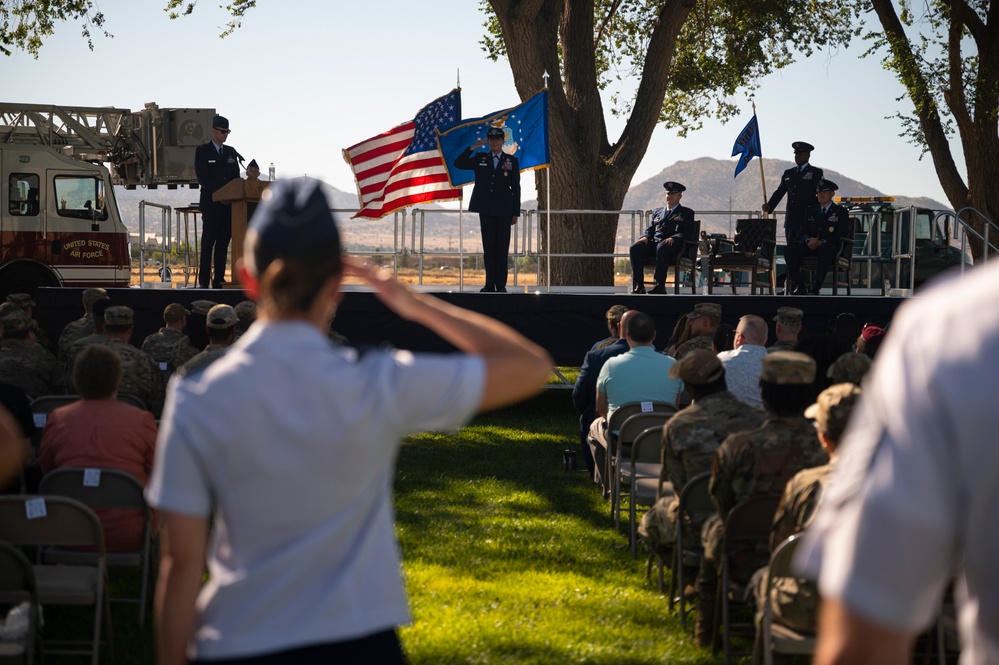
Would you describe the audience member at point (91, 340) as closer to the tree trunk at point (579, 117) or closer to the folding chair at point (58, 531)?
the folding chair at point (58, 531)

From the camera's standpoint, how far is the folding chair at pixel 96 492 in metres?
5.41

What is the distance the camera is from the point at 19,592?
14.5 ft

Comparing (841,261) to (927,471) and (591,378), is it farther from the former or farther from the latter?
(927,471)

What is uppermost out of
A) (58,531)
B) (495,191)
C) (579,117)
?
(579,117)

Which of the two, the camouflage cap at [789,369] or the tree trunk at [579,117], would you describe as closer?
the camouflage cap at [789,369]

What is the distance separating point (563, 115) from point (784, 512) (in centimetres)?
1579

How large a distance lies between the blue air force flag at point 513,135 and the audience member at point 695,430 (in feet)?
26.4

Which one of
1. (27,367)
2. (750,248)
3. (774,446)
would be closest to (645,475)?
(774,446)

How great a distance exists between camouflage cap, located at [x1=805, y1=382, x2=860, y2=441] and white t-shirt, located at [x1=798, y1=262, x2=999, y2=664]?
10.0ft

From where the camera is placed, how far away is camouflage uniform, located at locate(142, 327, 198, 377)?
10164mm

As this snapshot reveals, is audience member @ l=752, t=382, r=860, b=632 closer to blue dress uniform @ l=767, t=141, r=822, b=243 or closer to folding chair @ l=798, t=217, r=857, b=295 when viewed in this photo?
folding chair @ l=798, t=217, r=857, b=295

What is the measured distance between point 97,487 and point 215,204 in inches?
379

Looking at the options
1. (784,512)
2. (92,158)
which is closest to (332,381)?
(784,512)

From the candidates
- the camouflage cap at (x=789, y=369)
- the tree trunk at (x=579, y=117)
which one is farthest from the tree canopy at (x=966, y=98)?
the camouflage cap at (x=789, y=369)
